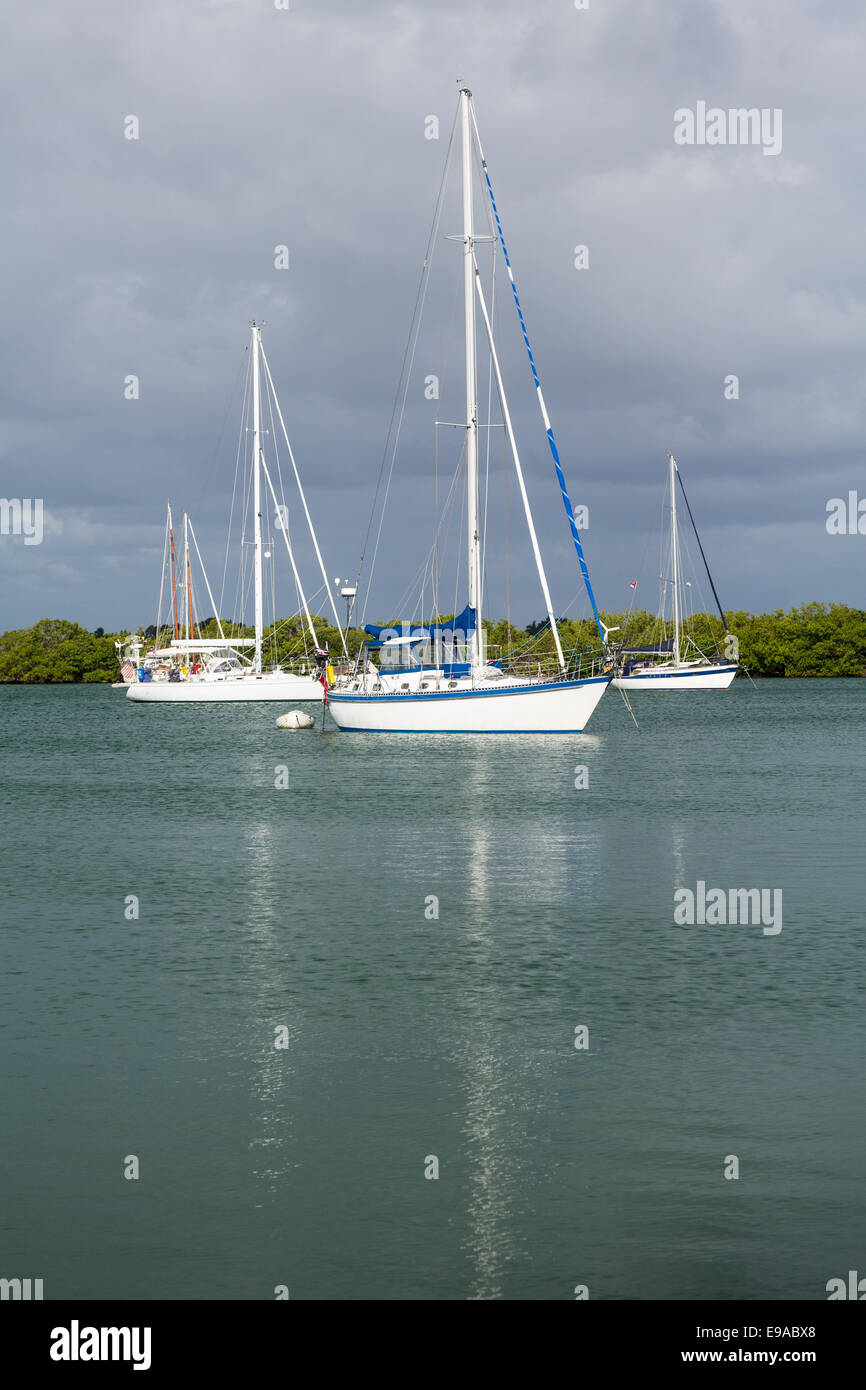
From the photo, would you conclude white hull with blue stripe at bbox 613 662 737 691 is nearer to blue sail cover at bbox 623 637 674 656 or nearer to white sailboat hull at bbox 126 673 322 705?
blue sail cover at bbox 623 637 674 656

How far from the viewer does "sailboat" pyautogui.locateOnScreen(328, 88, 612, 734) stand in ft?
194

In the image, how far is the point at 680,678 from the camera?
5595 inches

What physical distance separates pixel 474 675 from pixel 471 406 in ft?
37.9

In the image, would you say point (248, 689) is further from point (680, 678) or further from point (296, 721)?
point (680, 678)

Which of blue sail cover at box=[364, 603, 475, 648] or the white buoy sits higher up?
blue sail cover at box=[364, 603, 475, 648]

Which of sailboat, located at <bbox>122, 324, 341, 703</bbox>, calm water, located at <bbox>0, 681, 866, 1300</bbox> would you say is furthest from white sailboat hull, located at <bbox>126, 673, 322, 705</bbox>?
calm water, located at <bbox>0, 681, 866, 1300</bbox>

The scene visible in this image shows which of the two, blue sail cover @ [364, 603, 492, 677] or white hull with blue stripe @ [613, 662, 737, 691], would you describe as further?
white hull with blue stripe @ [613, 662, 737, 691]

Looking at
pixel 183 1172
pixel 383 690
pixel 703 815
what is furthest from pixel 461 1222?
pixel 383 690

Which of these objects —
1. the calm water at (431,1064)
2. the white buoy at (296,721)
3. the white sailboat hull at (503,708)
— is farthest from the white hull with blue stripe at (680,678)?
the calm water at (431,1064)

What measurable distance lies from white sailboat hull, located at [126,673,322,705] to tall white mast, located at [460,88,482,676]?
4772 centimetres

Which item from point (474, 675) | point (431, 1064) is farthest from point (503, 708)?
point (431, 1064)

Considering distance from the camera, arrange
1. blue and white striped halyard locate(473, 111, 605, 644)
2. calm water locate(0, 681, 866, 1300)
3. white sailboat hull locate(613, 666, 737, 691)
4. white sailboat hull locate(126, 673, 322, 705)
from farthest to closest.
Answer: white sailboat hull locate(613, 666, 737, 691) < white sailboat hull locate(126, 673, 322, 705) < blue and white striped halyard locate(473, 111, 605, 644) < calm water locate(0, 681, 866, 1300)

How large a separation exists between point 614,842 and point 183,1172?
22.1 metres
